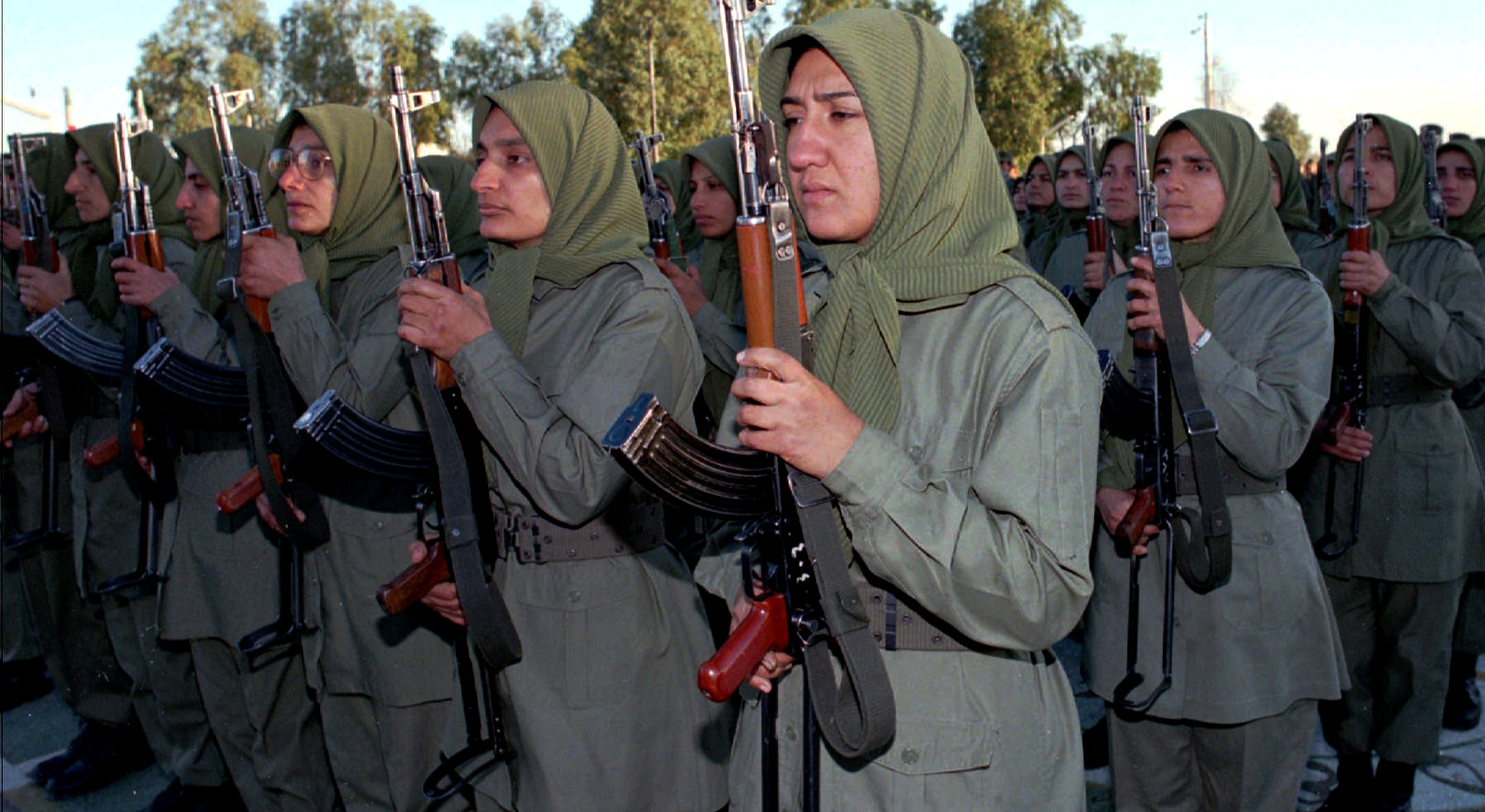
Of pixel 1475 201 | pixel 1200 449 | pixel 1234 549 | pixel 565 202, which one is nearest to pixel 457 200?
pixel 565 202

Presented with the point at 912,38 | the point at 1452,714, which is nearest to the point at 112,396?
the point at 912,38

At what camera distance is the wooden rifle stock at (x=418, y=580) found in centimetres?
304

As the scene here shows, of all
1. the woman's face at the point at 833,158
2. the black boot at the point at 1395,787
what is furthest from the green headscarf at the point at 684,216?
the woman's face at the point at 833,158

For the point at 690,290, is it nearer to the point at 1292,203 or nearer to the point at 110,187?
the point at 110,187

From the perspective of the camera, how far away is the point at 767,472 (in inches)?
86.9

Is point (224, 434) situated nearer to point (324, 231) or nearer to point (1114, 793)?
point (324, 231)

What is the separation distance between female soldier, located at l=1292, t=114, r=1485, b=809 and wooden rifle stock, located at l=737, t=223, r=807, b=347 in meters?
3.57

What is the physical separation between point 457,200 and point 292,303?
137 centimetres

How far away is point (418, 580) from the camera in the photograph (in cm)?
311

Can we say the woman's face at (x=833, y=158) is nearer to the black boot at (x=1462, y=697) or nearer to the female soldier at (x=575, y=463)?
the female soldier at (x=575, y=463)

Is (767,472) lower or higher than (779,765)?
higher

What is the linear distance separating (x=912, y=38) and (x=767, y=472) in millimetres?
789

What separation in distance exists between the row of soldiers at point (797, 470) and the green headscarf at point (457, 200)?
0.02m

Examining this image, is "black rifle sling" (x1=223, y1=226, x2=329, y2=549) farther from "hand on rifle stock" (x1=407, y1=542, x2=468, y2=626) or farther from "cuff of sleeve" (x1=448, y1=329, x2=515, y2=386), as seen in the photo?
"cuff of sleeve" (x1=448, y1=329, x2=515, y2=386)
